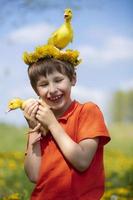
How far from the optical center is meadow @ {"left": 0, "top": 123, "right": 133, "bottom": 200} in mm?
4411

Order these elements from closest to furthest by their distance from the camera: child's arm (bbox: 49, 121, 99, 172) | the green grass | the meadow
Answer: child's arm (bbox: 49, 121, 99, 172), the meadow, the green grass

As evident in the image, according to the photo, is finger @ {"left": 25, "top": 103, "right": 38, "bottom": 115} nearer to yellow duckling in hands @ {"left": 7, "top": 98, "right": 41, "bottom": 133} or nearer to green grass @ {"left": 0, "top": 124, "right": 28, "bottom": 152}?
yellow duckling in hands @ {"left": 7, "top": 98, "right": 41, "bottom": 133}

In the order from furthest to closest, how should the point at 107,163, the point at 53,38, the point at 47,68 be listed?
the point at 107,163, the point at 53,38, the point at 47,68

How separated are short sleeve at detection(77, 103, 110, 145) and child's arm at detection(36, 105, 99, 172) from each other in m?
0.03

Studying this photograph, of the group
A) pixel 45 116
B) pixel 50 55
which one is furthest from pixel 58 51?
pixel 45 116

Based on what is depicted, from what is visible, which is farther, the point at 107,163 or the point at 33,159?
the point at 107,163

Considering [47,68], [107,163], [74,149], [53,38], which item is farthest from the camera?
[107,163]

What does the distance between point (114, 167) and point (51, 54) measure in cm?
375

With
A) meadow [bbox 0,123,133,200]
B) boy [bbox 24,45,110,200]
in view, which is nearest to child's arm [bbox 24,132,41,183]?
boy [bbox 24,45,110,200]

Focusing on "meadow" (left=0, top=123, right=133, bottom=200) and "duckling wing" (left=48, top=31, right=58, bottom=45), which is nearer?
"duckling wing" (left=48, top=31, right=58, bottom=45)

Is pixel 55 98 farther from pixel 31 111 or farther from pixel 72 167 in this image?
pixel 72 167

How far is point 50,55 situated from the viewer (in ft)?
7.55

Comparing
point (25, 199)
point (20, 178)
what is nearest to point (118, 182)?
point (20, 178)

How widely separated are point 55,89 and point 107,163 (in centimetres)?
399
